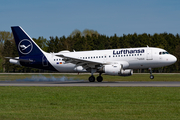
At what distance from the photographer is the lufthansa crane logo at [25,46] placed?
4266 centimetres

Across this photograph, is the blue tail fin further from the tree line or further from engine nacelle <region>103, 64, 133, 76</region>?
the tree line

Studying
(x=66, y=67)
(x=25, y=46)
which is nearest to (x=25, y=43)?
(x=25, y=46)

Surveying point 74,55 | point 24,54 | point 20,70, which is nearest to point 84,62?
point 74,55

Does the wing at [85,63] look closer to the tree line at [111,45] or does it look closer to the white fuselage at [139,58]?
the white fuselage at [139,58]

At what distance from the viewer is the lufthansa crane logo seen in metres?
42.7

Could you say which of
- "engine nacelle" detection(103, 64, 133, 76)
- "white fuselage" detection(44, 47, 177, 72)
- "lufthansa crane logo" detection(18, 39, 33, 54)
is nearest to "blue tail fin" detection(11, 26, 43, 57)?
"lufthansa crane logo" detection(18, 39, 33, 54)

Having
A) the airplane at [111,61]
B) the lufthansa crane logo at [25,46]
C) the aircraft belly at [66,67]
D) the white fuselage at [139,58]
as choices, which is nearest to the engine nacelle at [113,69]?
the airplane at [111,61]

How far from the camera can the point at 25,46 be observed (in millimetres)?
42719

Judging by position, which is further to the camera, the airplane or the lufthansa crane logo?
the lufthansa crane logo
